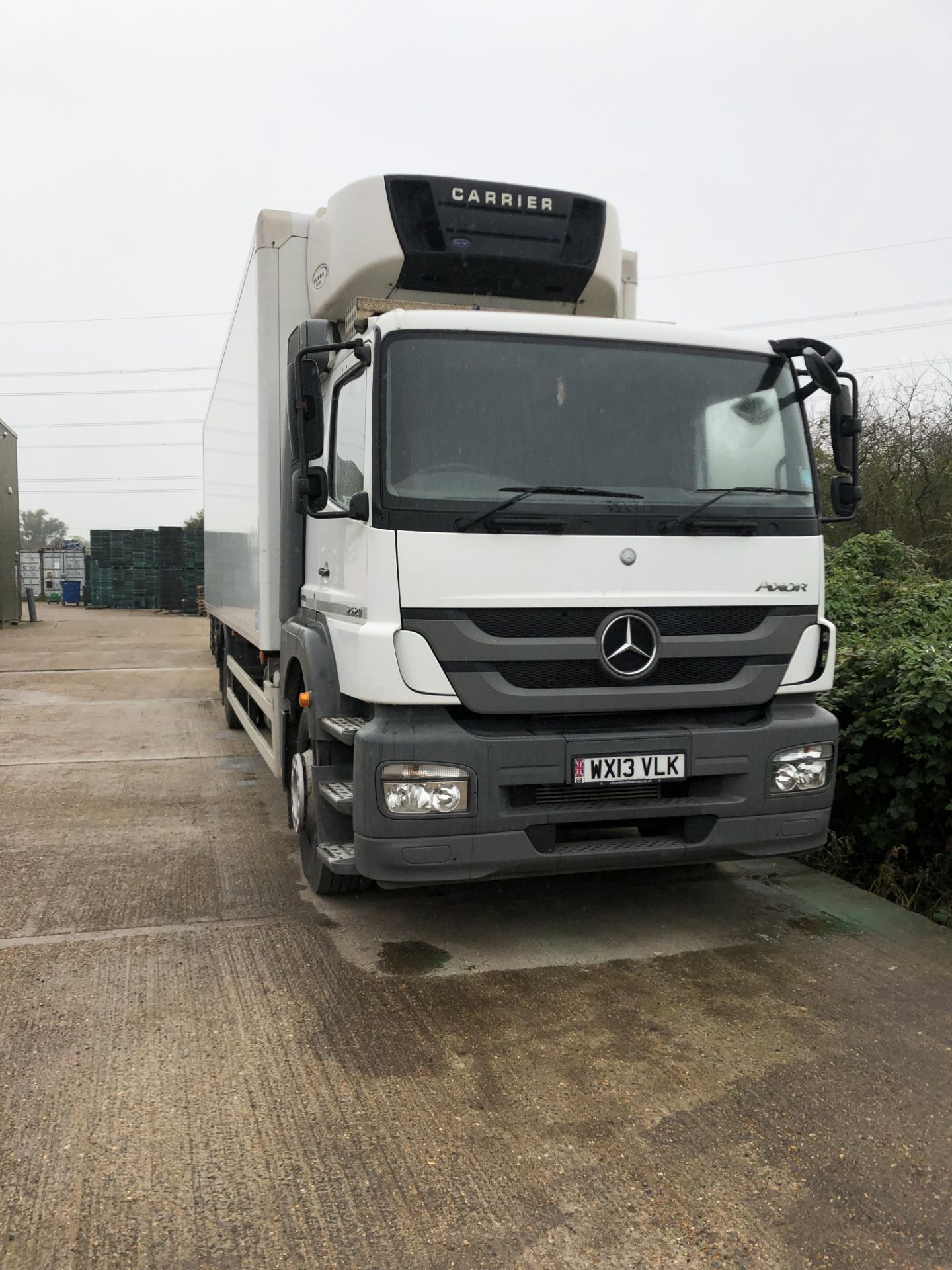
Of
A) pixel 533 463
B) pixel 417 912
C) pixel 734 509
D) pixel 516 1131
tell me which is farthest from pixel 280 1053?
pixel 734 509

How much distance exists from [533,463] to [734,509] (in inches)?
34.5

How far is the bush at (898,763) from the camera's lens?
16.2ft

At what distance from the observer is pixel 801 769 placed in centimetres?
421

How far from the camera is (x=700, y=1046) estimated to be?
3453 mm

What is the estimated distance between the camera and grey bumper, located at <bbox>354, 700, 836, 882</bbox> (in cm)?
379

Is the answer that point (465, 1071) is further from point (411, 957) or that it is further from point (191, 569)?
point (191, 569)

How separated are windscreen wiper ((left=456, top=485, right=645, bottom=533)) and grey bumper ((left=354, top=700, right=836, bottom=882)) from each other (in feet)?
2.44

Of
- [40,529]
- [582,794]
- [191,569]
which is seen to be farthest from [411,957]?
[40,529]

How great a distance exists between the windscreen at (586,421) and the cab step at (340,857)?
1.51 meters

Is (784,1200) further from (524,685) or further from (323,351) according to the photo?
(323,351)

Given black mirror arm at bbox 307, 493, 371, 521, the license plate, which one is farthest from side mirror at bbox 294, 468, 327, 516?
the license plate

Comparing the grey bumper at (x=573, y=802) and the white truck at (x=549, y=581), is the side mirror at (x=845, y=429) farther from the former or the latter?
the grey bumper at (x=573, y=802)

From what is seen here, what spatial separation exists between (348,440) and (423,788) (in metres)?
1.54

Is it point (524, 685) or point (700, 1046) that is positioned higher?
point (524, 685)
